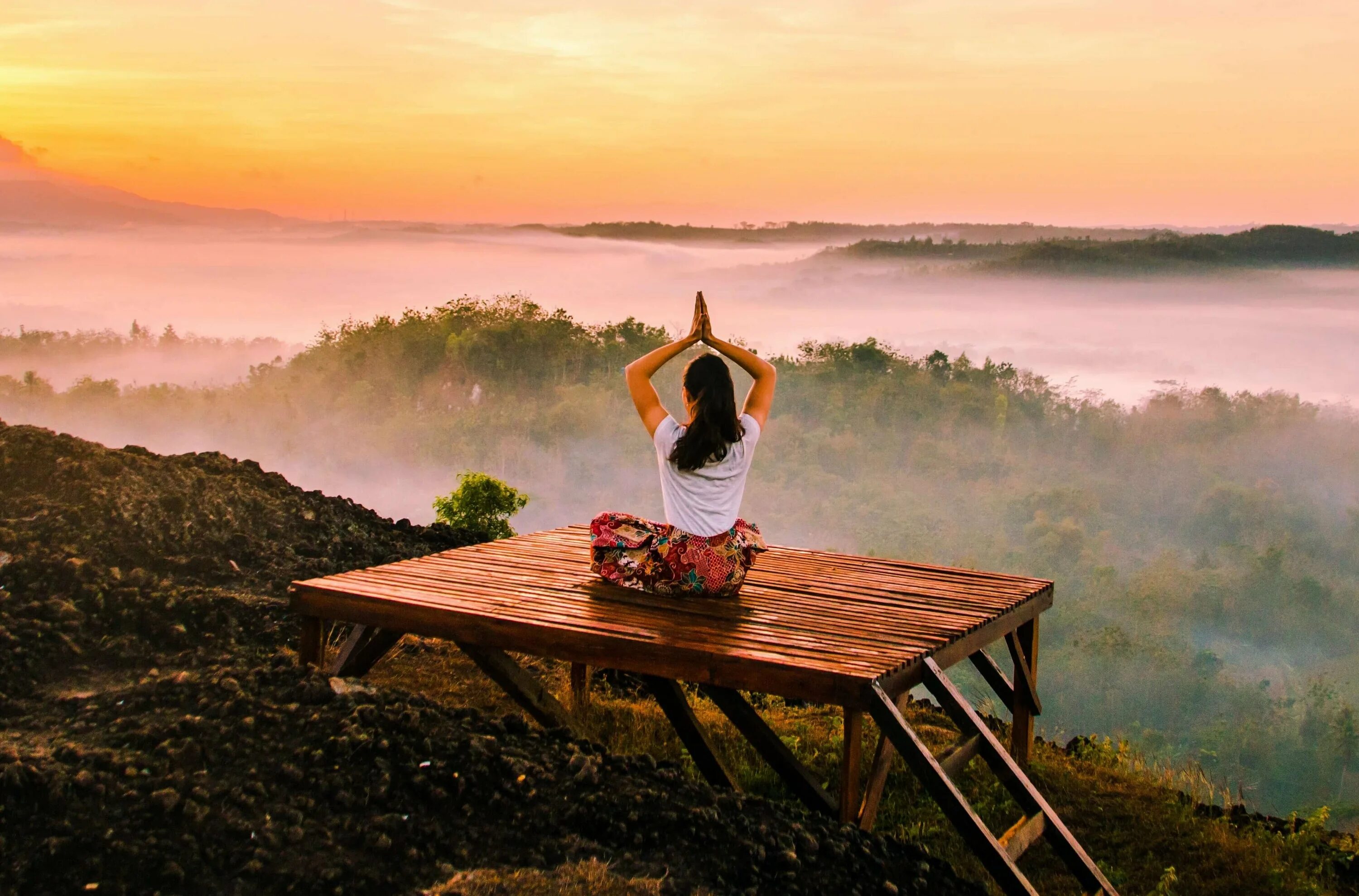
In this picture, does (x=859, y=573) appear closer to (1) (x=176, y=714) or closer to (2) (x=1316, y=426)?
(1) (x=176, y=714)

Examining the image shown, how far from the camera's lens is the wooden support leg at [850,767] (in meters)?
3.70

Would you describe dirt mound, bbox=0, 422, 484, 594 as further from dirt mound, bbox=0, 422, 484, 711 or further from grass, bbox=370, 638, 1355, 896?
grass, bbox=370, 638, 1355, 896

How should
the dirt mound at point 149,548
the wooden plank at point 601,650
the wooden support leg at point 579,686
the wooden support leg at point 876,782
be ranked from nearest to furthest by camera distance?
the wooden plank at point 601,650, the wooden support leg at point 876,782, the dirt mound at point 149,548, the wooden support leg at point 579,686

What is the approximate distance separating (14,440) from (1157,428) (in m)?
Result: 9.29

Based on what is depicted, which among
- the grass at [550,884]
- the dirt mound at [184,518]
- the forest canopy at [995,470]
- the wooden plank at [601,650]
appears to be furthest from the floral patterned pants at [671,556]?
the forest canopy at [995,470]

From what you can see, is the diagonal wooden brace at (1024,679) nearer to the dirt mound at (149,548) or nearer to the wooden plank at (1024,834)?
the wooden plank at (1024,834)

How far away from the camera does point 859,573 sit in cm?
528

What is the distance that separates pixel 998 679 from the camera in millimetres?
5277

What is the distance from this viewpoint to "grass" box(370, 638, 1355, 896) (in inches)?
178

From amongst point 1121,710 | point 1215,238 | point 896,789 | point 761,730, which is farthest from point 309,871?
point 1215,238

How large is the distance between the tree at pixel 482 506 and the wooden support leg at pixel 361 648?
365 centimetres

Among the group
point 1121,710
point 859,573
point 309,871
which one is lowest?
point 1121,710

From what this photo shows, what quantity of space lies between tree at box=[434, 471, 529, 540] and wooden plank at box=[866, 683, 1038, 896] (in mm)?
5078

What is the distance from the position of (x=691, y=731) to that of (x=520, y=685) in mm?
718
